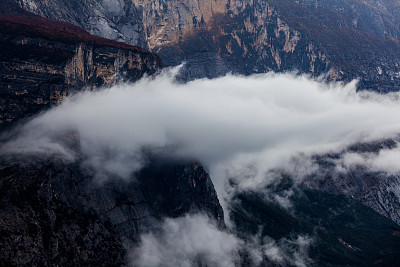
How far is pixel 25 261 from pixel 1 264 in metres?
10.8

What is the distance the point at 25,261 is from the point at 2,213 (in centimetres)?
2154

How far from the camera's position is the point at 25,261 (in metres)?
199

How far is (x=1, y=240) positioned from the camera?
193375mm

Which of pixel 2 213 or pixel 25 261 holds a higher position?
pixel 2 213

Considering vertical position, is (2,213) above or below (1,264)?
above

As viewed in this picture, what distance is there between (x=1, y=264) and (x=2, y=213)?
20.9 metres

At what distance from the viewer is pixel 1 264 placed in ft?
623

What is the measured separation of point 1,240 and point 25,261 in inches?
524

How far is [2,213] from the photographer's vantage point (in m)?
200
